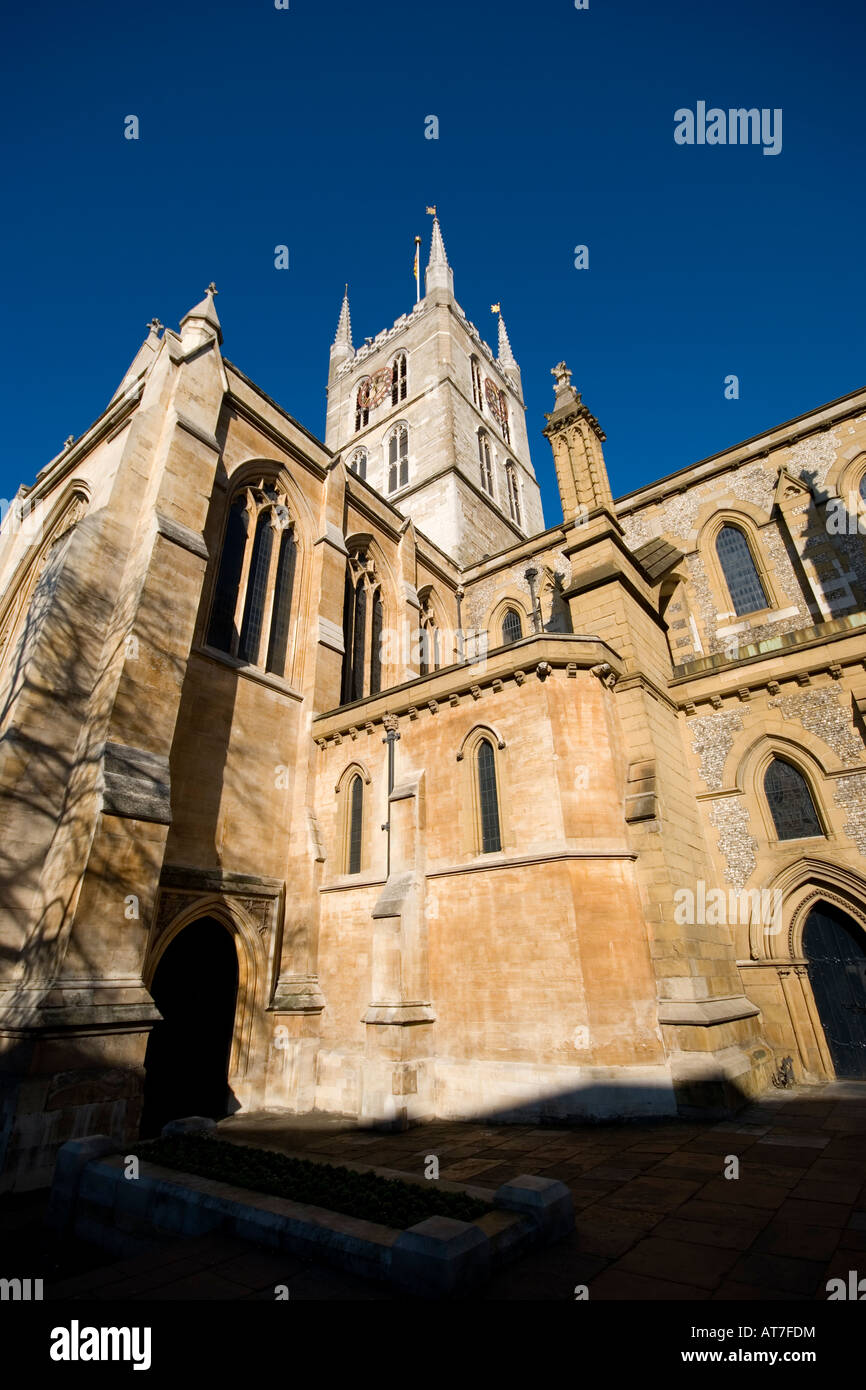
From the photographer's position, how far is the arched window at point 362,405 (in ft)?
123

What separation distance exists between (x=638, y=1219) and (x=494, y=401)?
1619 inches

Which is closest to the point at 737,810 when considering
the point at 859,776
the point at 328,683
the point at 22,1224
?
the point at 859,776

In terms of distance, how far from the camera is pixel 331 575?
1747 cm

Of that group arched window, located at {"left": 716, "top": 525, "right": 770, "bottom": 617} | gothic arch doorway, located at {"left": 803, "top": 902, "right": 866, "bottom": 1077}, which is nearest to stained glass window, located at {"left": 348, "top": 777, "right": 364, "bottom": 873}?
gothic arch doorway, located at {"left": 803, "top": 902, "right": 866, "bottom": 1077}

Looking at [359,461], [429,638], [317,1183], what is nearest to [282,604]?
[429,638]

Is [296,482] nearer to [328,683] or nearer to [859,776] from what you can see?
[328,683]

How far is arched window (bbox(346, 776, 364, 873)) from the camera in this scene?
14078 millimetres

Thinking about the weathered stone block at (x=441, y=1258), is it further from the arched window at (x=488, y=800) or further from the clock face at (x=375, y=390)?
the clock face at (x=375, y=390)

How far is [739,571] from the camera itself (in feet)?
55.8

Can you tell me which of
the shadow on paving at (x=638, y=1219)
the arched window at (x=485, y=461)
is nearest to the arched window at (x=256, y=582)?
the shadow on paving at (x=638, y=1219)

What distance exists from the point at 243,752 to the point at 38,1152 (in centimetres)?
771

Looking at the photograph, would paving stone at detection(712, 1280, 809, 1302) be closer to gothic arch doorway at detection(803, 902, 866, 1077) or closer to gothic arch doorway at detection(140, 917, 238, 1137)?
gothic arch doorway at detection(803, 902, 866, 1077)

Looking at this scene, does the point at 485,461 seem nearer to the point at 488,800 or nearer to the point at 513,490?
the point at 513,490
